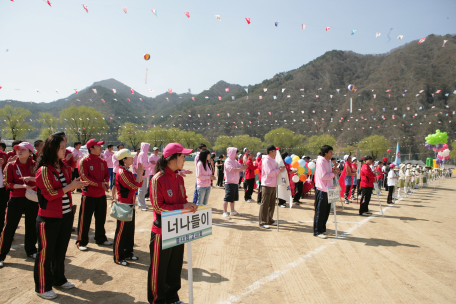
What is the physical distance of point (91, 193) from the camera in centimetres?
466

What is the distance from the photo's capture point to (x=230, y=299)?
321cm

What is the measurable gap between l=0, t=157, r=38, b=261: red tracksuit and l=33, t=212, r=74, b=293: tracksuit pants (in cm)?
126

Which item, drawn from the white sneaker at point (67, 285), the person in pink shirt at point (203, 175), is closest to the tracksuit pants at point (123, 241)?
the white sneaker at point (67, 285)

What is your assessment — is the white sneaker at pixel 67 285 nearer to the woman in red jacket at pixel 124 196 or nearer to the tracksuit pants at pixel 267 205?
the woman in red jacket at pixel 124 196

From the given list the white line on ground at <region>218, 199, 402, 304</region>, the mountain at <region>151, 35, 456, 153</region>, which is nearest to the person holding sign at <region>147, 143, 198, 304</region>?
the white line on ground at <region>218, 199, 402, 304</region>

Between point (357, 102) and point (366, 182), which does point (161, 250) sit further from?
point (357, 102)

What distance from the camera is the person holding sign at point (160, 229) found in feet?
8.86

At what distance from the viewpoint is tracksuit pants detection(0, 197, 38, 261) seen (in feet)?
12.9

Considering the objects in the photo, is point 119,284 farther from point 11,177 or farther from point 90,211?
point 11,177

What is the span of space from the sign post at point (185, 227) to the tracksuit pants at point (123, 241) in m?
1.90

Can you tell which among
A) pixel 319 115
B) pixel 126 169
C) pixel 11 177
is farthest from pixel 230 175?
pixel 319 115

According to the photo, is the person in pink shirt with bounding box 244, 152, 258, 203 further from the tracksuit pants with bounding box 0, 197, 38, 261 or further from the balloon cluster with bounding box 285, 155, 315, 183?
the tracksuit pants with bounding box 0, 197, 38, 261

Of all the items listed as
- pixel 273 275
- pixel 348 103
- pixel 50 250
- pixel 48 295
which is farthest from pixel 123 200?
pixel 348 103

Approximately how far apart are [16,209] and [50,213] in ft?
5.05
